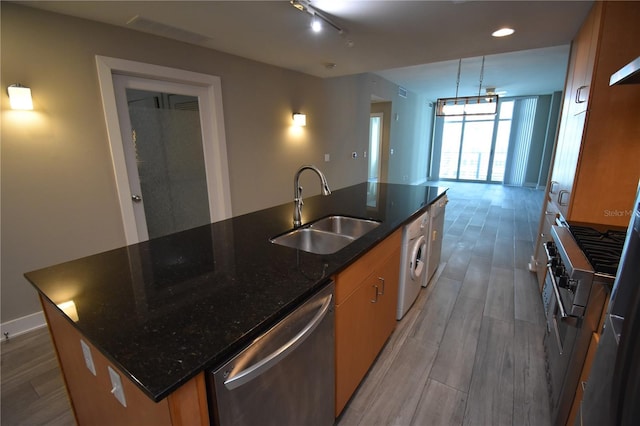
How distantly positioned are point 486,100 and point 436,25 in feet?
8.76

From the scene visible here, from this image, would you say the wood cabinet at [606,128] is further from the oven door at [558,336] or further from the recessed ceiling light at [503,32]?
the oven door at [558,336]

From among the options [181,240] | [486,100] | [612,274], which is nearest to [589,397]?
[612,274]

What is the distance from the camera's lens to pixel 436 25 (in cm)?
234

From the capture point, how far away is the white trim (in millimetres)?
2307

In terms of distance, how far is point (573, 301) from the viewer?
48.4 inches

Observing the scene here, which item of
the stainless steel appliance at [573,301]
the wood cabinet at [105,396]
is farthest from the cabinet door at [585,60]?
the wood cabinet at [105,396]

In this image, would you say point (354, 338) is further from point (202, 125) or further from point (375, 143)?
point (375, 143)

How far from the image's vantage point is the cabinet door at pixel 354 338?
1312 mm

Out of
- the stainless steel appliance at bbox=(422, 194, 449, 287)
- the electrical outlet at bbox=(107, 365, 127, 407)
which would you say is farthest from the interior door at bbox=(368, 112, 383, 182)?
the electrical outlet at bbox=(107, 365, 127, 407)

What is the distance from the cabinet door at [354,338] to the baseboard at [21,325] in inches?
98.2

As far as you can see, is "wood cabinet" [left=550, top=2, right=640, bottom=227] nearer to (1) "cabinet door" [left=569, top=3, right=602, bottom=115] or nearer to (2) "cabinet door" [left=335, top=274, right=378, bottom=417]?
(1) "cabinet door" [left=569, top=3, right=602, bottom=115]

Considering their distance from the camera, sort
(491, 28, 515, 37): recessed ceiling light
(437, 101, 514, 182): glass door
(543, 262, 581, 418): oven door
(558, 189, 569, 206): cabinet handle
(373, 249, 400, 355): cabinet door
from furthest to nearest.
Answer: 1. (437, 101, 514, 182): glass door
2. (491, 28, 515, 37): recessed ceiling light
3. (558, 189, 569, 206): cabinet handle
4. (373, 249, 400, 355): cabinet door
5. (543, 262, 581, 418): oven door

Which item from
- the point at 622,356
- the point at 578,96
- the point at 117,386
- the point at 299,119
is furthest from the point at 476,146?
the point at 117,386

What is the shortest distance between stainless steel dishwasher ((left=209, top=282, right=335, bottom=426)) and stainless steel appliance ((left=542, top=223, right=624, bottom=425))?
1.05 meters
